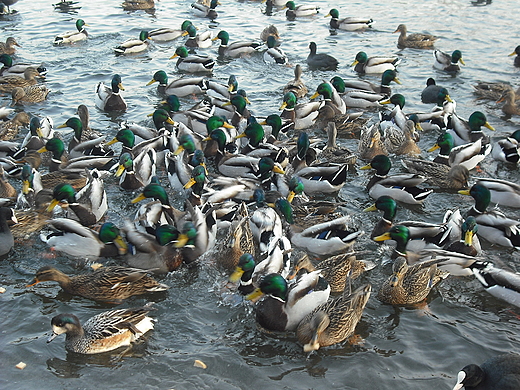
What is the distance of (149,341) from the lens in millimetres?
6090

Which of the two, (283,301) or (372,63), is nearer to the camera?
(283,301)

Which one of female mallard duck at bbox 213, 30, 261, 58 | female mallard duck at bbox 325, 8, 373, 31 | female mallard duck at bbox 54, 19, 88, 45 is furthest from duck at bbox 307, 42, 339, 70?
female mallard duck at bbox 54, 19, 88, 45

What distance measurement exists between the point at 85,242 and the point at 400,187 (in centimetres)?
476

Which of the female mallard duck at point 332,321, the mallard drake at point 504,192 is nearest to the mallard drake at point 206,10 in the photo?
the mallard drake at point 504,192

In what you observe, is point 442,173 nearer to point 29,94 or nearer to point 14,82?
point 29,94

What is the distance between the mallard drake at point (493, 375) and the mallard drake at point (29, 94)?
406 inches

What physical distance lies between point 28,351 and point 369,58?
1136cm

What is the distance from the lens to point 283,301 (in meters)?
6.29

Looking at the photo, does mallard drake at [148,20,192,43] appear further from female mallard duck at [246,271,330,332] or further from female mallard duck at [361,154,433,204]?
female mallard duck at [246,271,330,332]

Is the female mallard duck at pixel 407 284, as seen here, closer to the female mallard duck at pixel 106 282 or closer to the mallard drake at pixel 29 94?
the female mallard duck at pixel 106 282

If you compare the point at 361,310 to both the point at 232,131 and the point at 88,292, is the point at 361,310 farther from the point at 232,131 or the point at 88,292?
the point at 232,131

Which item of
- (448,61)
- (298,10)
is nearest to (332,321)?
(448,61)

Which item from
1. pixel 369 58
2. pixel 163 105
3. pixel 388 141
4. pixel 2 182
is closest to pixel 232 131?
pixel 163 105

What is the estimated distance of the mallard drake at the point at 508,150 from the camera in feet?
33.1
